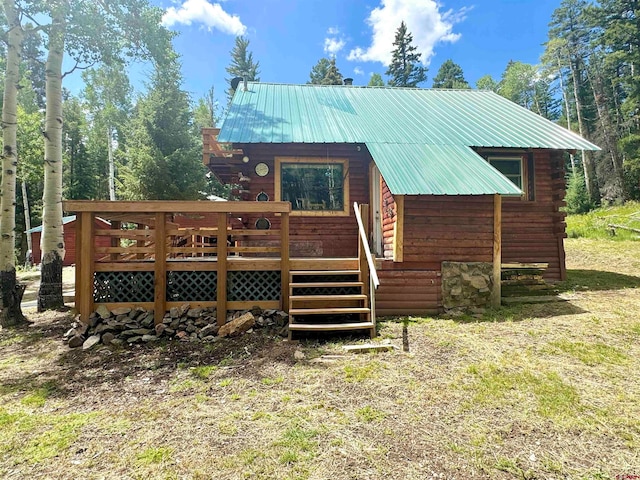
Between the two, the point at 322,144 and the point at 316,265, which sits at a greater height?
the point at 322,144

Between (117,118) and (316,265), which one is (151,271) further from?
(117,118)

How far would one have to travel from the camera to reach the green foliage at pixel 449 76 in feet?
124

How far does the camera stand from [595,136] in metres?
25.8

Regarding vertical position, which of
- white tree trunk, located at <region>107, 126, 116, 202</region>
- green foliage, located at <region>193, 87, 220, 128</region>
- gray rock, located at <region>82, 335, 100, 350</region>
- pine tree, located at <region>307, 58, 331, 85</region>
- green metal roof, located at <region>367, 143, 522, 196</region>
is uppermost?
pine tree, located at <region>307, 58, 331, 85</region>

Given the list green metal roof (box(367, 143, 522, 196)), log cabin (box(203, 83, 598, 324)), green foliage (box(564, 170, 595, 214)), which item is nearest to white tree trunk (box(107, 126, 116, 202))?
log cabin (box(203, 83, 598, 324))

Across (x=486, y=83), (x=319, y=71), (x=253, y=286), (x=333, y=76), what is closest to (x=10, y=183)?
(x=253, y=286)

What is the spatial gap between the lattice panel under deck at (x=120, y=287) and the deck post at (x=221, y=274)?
1139 mm

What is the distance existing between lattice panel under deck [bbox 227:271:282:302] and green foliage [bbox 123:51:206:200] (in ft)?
44.6

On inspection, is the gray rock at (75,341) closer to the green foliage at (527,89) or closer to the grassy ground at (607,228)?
the grassy ground at (607,228)

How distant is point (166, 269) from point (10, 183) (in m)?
3.29

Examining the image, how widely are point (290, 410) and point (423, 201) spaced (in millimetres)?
4278

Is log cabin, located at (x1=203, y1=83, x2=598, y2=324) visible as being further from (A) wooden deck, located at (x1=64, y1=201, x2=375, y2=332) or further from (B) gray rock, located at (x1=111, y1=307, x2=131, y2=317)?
(B) gray rock, located at (x1=111, y1=307, x2=131, y2=317)

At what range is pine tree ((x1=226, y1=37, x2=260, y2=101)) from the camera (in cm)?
3200

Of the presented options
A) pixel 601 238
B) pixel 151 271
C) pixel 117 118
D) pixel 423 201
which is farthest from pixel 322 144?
pixel 117 118
